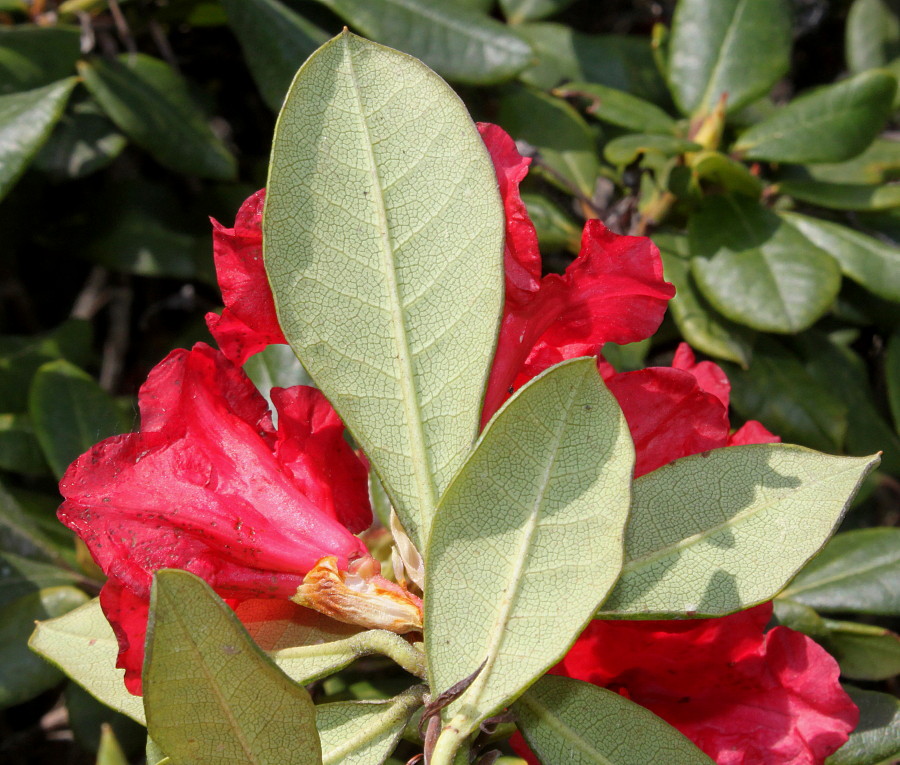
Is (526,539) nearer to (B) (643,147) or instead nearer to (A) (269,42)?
(B) (643,147)

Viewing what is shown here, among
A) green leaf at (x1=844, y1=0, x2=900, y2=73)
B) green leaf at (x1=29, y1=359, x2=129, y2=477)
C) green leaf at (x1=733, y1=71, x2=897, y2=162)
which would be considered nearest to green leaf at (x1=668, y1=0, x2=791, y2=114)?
green leaf at (x1=733, y1=71, x2=897, y2=162)

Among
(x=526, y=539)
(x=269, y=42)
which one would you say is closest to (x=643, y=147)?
(x=269, y=42)

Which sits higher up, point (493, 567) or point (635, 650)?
point (493, 567)

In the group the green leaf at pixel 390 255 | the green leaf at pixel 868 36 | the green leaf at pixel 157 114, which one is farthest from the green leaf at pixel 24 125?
the green leaf at pixel 868 36

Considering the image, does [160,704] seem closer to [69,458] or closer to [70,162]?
[69,458]

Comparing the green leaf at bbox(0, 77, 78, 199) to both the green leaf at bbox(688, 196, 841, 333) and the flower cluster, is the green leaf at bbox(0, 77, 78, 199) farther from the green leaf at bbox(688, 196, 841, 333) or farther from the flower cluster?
the green leaf at bbox(688, 196, 841, 333)

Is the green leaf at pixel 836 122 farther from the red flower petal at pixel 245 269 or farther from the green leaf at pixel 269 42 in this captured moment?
the red flower petal at pixel 245 269

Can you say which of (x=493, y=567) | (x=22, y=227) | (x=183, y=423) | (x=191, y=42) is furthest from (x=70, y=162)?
(x=493, y=567)
